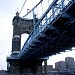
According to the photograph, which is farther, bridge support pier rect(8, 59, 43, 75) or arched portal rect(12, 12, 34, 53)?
arched portal rect(12, 12, 34, 53)

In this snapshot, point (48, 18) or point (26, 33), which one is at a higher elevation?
point (26, 33)

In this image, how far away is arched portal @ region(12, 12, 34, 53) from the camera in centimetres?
6000

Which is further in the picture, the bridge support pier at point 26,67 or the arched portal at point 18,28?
the arched portal at point 18,28

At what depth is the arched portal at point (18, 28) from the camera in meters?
60.0

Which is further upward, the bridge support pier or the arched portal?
the arched portal

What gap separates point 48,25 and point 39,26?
3928mm

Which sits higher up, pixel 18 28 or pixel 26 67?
pixel 18 28

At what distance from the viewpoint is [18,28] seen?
Answer: 6188 centimetres

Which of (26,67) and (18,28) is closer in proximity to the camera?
(26,67)

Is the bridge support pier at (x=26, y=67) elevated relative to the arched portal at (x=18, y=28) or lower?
lower

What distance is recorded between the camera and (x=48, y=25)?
848 inches

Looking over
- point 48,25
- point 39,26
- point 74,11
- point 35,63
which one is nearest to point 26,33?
point 35,63

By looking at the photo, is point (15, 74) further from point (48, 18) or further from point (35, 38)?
point (48, 18)

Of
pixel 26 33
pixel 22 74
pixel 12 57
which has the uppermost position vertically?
pixel 26 33
